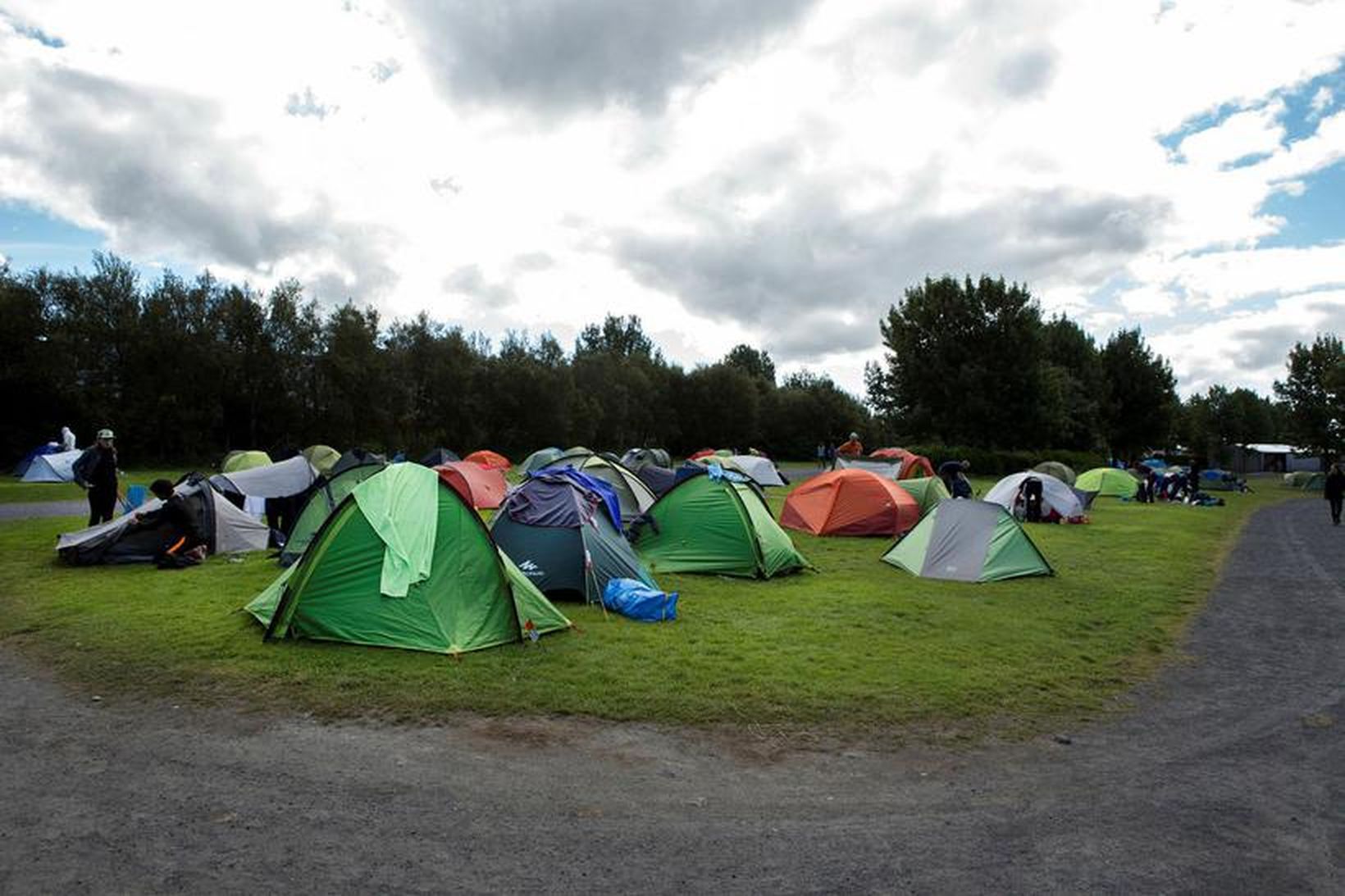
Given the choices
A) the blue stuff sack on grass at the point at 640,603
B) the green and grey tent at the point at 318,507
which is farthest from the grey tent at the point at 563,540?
the green and grey tent at the point at 318,507

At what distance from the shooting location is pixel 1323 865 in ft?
15.0

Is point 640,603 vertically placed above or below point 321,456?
below

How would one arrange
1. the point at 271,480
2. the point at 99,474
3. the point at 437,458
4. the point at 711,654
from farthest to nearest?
1. the point at 437,458
2. the point at 271,480
3. the point at 99,474
4. the point at 711,654

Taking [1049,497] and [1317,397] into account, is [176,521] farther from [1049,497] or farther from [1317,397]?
[1317,397]

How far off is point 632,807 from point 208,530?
1245cm

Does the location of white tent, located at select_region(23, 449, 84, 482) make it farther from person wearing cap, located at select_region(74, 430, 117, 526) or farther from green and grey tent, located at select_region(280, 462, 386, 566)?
green and grey tent, located at select_region(280, 462, 386, 566)

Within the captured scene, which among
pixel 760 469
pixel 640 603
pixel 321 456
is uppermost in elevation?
pixel 321 456

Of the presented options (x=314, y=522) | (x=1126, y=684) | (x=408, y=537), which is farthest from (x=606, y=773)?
(x=314, y=522)

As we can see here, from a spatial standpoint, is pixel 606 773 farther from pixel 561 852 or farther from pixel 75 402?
pixel 75 402

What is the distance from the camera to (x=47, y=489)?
26.8 m

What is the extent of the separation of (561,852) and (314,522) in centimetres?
1115

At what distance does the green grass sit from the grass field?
12.0 metres

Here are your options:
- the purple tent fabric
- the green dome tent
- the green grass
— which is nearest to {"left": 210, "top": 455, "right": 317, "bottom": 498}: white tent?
the purple tent fabric

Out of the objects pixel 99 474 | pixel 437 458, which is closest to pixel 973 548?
pixel 99 474
